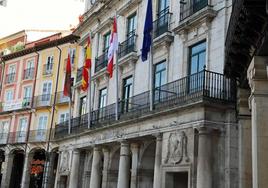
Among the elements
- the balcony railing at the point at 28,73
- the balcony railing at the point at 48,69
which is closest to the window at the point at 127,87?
the balcony railing at the point at 48,69

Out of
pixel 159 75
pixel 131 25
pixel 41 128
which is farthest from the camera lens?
pixel 41 128

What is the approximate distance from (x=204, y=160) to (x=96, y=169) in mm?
8653

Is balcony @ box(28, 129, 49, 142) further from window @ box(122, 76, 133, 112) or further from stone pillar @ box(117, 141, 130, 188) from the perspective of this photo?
stone pillar @ box(117, 141, 130, 188)

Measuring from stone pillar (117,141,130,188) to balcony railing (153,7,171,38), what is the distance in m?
5.06

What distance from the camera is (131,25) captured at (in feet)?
74.9

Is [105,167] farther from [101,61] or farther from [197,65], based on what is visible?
[197,65]

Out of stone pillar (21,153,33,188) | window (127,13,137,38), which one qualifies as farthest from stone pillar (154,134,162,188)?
stone pillar (21,153,33,188)

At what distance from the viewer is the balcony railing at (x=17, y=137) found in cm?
3941

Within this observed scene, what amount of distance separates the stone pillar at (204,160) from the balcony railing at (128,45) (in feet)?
Answer: 27.3

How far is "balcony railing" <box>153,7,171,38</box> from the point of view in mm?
18812

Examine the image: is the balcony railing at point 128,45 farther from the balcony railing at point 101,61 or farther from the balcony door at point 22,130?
the balcony door at point 22,130

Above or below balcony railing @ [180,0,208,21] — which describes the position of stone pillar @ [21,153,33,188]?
below

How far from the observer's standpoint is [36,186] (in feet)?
126

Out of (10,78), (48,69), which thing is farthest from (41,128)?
(10,78)
